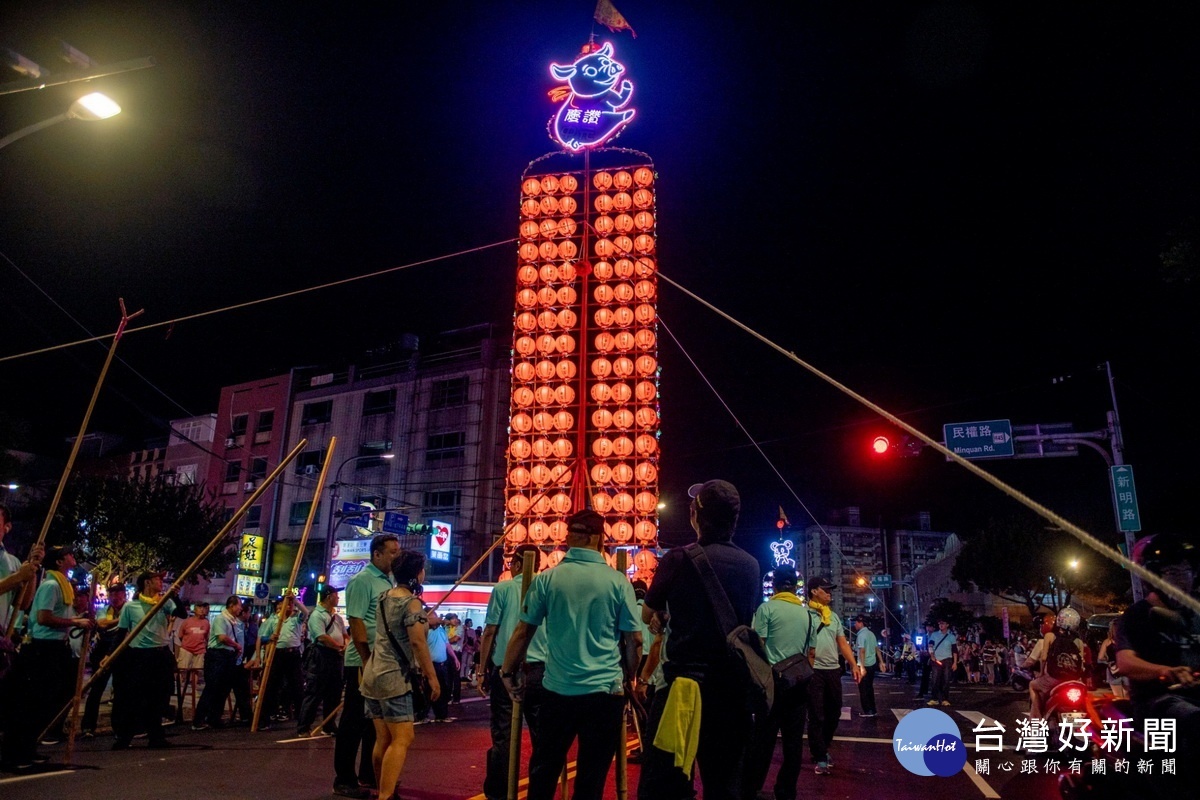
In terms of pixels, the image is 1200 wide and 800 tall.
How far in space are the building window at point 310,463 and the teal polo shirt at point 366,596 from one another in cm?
4086

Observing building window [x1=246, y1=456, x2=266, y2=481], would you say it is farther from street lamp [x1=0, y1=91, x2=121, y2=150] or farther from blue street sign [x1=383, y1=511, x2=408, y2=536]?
street lamp [x1=0, y1=91, x2=121, y2=150]

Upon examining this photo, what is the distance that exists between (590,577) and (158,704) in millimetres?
7497

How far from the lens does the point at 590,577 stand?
3988 millimetres

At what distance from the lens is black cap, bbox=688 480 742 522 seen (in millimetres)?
3850

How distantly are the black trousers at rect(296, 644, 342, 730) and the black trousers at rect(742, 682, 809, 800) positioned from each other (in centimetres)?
716

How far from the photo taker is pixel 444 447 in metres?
41.4

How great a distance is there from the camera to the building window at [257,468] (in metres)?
46.3

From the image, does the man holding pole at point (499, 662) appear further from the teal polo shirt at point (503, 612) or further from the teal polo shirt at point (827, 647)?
the teal polo shirt at point (827, 647)

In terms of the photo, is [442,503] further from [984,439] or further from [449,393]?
[984,439]

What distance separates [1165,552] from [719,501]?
2.65 m

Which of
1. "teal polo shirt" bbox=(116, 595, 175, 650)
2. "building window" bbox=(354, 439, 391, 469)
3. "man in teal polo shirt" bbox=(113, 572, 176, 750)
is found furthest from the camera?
"building window" bbox=(354, 439, 391, 469)

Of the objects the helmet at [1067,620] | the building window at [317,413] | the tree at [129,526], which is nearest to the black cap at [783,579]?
the helmet at [1067,620]

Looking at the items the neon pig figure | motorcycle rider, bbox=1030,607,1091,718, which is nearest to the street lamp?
motorcycle rider, bbox=1030,607,1091,718

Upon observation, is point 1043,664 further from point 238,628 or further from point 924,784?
point 238,628
